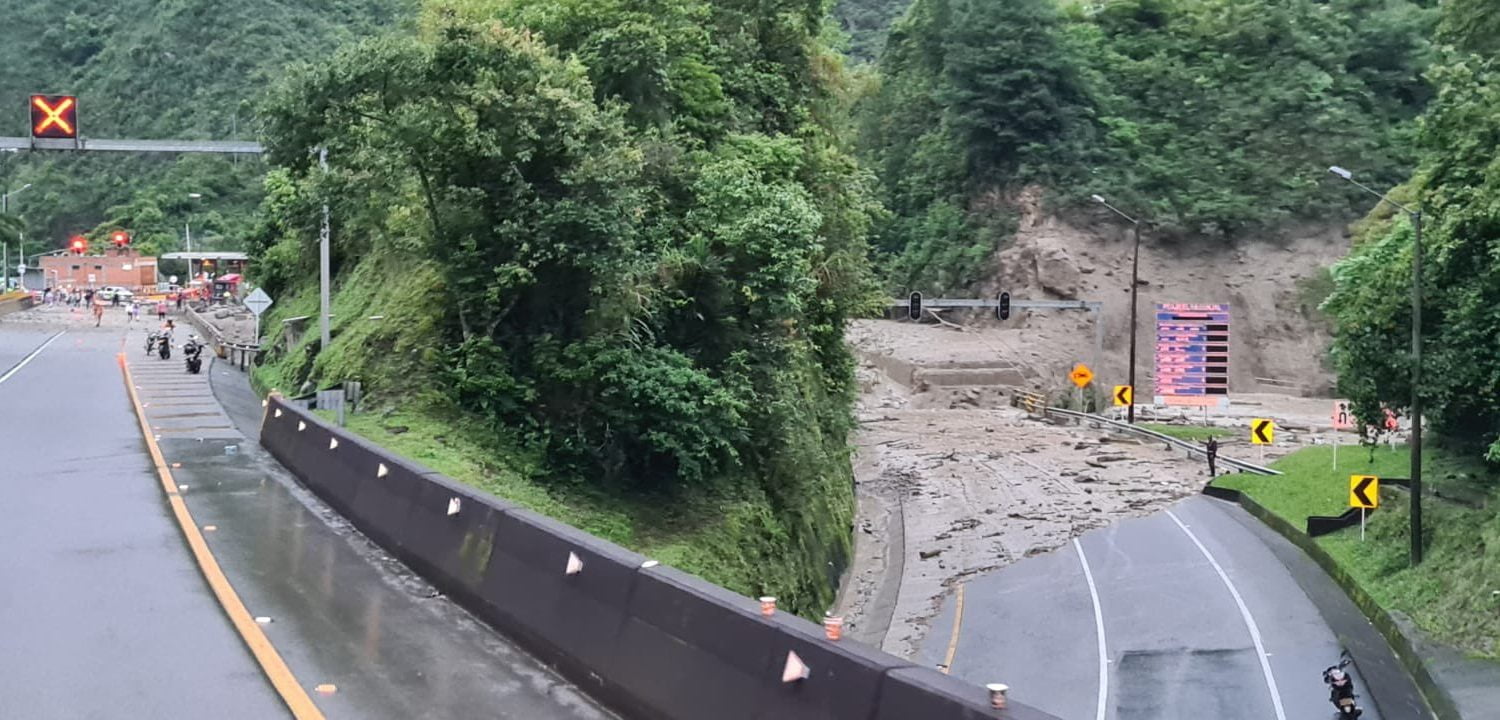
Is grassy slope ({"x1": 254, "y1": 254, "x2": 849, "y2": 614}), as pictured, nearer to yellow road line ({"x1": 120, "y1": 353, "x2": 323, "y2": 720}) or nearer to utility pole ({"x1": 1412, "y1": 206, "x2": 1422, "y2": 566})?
yellow road line ({"x1": 120, "y1": 353, "x2": 323, "y2": 720})

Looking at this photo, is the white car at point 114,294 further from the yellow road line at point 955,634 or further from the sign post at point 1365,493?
the sign post at point 1365,493

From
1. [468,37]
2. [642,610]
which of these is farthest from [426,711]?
[468,37]

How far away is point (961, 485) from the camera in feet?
161

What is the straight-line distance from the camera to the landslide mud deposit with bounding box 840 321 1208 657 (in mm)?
33844

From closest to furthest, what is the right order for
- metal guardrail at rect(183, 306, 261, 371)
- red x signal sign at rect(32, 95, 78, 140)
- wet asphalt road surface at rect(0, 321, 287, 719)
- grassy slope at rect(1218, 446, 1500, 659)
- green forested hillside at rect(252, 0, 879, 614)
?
1. wet asphalt road surface at rect(0, 321, 287, 719)
2. green forested hillside at rect(252, 0, 879, 614)
3. grassy slope at rect(1218, 446, 1500, 659)
4. red x signal sign at rect(32, 95, 78, 140)
5. metal guardrail at rect(183, 306, 261, 371)

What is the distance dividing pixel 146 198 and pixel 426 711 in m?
131

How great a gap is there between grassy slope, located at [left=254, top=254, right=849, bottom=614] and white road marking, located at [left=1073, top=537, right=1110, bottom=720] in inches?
234

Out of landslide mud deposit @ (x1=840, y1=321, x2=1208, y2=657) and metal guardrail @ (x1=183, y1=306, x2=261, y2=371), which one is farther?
metal guardrail @ (x1=183, y1=306, x2=261, y2=371)

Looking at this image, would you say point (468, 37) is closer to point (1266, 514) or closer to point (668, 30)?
point (668, 30)

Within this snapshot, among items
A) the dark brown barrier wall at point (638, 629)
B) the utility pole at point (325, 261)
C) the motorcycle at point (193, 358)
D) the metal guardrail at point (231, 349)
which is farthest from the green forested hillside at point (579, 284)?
the metal guardrail at point (231, 349)

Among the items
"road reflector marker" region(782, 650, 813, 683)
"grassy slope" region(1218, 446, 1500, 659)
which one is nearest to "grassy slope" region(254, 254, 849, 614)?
"grassy slope" region(1218, 446, 1500, 659)

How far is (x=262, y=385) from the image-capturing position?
37.7m

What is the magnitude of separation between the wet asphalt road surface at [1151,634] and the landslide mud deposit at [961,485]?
1.40 m

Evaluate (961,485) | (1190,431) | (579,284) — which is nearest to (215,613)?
(579,284)
